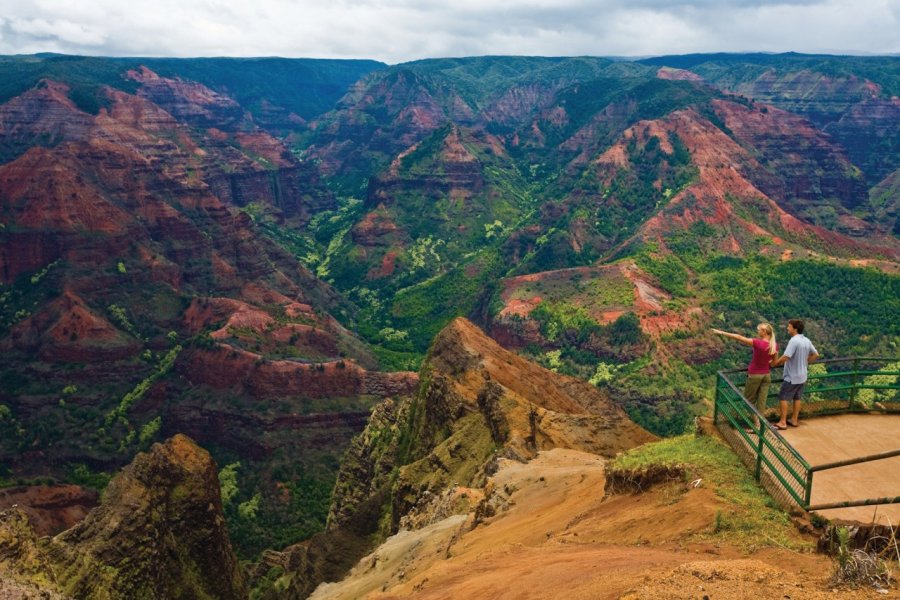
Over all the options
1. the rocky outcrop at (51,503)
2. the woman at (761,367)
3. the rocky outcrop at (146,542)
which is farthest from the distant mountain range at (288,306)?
the woman at (761,367)

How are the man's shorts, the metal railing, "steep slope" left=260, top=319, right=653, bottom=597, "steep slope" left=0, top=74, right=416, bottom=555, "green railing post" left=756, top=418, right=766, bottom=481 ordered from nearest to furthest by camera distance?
the metal railing → "green railing post" left=756, top=418, right=766, bottom=481 → the man's shorts → "steep slope" left=260, top=319, right=653, bottom=597 → "steep slope" left=0, top=74, right=416, bottom=555

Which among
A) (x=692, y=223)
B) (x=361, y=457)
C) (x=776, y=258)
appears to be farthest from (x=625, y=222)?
(x=361, y=457)

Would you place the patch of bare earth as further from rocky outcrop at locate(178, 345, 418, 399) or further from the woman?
rocky outcrop at locate(178, 345, 418, 399)

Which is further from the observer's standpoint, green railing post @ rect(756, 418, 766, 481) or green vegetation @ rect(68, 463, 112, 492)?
green vegetation @ rect(68, 463, 112, 492)

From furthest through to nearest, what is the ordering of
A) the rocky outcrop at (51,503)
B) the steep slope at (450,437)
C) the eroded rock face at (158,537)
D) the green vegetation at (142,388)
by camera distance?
the green vegetation at (142,388)
the rocky outcrop at (51,503)
the steep slope at (450,437)
the eroded rock face at (158,537)

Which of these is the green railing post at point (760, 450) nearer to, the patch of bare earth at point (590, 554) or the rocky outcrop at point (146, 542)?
the patch of bare earth at point (590, 554)

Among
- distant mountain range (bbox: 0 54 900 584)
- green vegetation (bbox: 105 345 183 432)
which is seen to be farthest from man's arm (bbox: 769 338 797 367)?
green vegetation (bbox: 105 345 183 432)

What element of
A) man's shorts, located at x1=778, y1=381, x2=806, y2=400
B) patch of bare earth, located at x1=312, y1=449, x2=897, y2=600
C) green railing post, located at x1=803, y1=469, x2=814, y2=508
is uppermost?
man's shorts, located at x1=778, y1=381, x2=806, y2=400
